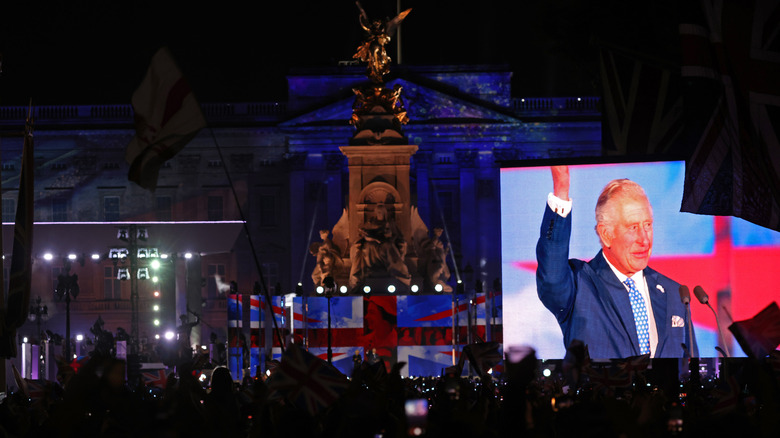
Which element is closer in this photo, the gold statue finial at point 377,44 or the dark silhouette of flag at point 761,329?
the dark silhouette of flag at point 761,329

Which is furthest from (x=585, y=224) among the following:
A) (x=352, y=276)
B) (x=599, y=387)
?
(x=352, y=276)

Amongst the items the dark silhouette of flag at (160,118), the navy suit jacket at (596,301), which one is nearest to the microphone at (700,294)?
the navy suit jacket at (596,301)

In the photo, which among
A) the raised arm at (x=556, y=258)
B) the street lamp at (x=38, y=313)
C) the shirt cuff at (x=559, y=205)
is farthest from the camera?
the street lamp at (x=38, y=313)

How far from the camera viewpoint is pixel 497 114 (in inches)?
2990

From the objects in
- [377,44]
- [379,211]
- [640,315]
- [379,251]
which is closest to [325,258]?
[379,251]

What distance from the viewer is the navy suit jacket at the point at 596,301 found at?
24500mm

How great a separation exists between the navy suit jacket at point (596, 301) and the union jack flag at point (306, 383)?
13.8m

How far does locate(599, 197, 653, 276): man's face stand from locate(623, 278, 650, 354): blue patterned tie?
12.4 inches

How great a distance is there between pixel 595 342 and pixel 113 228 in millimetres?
41036

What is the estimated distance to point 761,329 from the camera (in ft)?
45.6

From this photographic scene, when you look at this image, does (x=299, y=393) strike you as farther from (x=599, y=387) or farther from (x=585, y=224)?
(x=585, y=224)

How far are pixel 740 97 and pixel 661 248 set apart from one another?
13.7 meters

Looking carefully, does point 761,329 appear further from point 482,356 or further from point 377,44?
point 377,44

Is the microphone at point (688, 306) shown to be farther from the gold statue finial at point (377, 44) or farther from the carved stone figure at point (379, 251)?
the gold statue finial at point (377, 44)
